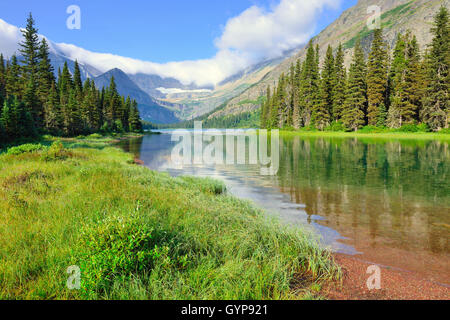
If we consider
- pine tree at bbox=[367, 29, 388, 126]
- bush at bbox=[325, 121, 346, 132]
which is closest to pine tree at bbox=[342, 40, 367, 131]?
bush at bbox=[325, 121, 346, 132]

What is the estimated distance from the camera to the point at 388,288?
4.69 metres

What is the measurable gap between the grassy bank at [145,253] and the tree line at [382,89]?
198 ft

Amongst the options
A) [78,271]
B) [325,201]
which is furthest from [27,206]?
[325,201]

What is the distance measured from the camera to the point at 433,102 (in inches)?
2053

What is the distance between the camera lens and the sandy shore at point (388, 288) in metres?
4.41

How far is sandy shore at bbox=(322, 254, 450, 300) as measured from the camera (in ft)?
14.5

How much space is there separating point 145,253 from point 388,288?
4.53m

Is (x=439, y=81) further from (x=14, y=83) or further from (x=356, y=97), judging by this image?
(x=14, y=83)

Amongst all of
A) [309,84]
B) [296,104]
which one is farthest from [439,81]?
[296,104]

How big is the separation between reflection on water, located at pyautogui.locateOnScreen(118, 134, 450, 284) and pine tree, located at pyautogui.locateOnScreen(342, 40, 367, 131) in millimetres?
47509

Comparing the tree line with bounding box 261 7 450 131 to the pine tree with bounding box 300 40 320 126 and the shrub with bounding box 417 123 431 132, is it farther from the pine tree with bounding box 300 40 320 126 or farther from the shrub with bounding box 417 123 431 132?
the shrub with bounding box 417 123 431 132

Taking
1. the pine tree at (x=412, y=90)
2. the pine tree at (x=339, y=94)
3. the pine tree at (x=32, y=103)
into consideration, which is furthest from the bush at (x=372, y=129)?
the pine tree at (x=32, y=103)

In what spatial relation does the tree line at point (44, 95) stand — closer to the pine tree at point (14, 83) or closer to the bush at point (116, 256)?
the pine tree at point (14, 83)

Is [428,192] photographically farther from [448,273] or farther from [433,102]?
[433,102]
